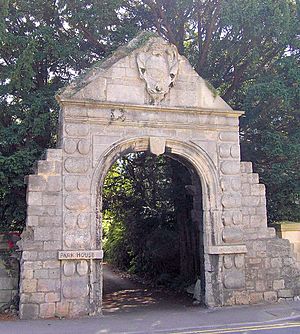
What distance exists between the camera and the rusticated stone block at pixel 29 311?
8777 mm

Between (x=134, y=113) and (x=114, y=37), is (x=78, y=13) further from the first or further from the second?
(x=134, y=113)

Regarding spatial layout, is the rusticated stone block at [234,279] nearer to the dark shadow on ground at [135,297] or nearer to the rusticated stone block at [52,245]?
the dark shadow on ground at [135,297]

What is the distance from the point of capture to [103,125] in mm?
9898

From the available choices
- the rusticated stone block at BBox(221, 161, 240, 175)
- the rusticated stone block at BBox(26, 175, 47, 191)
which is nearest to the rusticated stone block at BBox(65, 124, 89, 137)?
the rusticated stone block at BBox(26, 175, 47, 191)

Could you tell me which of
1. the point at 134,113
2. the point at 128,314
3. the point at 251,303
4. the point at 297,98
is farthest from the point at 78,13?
the point at 251,303

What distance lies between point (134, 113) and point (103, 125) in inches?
30.8

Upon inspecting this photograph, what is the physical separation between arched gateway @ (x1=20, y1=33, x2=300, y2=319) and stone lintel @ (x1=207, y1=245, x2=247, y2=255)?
23 mm

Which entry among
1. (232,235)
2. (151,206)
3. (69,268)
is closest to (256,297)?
(232,235)

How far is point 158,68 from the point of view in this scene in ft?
34.1

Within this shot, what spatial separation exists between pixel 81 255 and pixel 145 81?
4230 mm

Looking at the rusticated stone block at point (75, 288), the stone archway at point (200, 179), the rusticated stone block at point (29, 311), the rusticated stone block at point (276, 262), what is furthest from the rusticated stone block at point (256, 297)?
the rusticated stone block at point (29, 311)

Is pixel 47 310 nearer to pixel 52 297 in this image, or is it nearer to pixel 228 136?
pixel 52 297

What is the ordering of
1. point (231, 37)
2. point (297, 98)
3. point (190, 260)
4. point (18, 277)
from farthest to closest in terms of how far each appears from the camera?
1. point (190, 260)
2. point (231, 37)
3. point (297, 98)
4. point (18, 277)

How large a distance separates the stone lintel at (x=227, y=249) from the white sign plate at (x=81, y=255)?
8.53 ft
